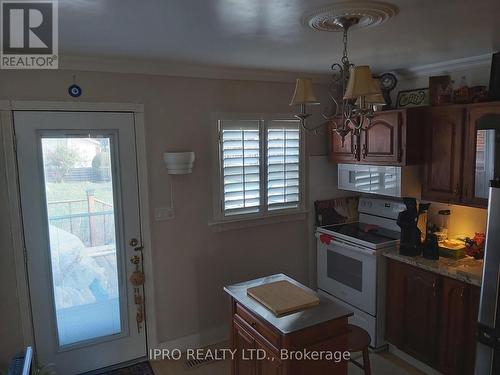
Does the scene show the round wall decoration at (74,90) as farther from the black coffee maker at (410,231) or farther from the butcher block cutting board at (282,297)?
the black coffee maker at (410,231)

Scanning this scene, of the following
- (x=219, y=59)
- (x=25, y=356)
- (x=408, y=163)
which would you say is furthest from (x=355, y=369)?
(x=219, y=59)

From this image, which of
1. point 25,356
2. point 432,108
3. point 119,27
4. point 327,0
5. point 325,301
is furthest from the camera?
point 432,108

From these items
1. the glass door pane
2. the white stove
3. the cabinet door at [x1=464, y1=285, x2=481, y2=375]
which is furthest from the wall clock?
the glass door pane

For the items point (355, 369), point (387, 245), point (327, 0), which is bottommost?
point (355, 369)

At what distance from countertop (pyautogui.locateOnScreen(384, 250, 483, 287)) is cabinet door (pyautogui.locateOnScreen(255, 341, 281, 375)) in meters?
1.43

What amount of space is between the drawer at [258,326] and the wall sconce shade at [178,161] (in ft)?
3.81

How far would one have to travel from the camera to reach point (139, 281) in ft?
Answer: 9.93

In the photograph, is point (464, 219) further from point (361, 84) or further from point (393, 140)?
point (361, 84)

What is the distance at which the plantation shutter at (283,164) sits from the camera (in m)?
3.48

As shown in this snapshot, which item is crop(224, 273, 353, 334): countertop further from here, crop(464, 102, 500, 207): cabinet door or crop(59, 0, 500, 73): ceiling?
crop(59, 0, 500, 73): ceiling

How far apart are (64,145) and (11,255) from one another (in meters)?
0.83

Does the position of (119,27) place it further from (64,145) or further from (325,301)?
(325,301)

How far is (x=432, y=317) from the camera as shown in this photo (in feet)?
9.30

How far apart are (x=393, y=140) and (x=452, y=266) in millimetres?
1041
